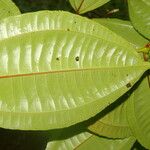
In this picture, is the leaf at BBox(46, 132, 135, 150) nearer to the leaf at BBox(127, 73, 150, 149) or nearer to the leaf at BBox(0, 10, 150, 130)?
the leaf at BBox(127, 73, 150, 149)

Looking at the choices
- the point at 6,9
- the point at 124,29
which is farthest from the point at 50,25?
the point at 124,29

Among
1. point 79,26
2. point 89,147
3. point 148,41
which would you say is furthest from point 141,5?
point 89,147

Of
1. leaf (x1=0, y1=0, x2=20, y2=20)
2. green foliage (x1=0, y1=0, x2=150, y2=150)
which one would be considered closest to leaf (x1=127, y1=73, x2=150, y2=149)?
green foliage (x1=0, y1=0, x2=150, y2=150)

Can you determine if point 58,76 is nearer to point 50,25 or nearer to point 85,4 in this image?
point 50,25

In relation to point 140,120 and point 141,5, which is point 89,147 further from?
point 141,5

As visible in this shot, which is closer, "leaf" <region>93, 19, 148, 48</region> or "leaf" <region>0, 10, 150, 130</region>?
"leaf" <region>0, 10, 150, 130</region>
